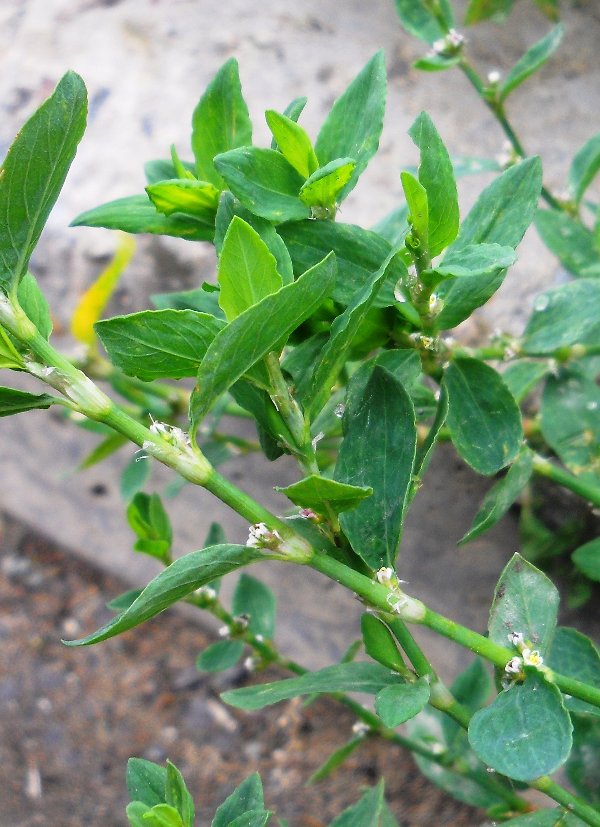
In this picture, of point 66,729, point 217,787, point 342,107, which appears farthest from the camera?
point 66,729

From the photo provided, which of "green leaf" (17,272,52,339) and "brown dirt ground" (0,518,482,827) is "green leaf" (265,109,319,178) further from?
"brown dirt ground" (0,518,482,827)

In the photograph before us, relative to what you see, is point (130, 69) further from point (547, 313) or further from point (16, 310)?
point (16, 310)

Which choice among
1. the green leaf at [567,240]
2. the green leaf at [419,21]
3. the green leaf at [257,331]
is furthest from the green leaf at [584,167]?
the green leaf at [257,331]

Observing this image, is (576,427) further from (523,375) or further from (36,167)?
(36,167)

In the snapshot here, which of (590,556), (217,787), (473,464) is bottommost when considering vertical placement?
(217,787)

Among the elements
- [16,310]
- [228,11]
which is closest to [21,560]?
[228,11]
